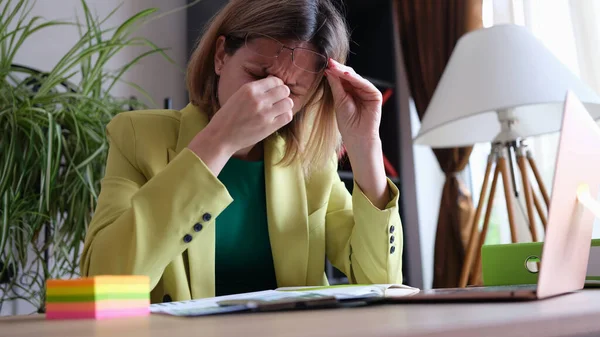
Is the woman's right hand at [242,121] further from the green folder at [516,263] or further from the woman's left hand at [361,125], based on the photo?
the green folder at [516,263]

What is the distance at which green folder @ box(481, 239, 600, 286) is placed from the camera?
80 cm

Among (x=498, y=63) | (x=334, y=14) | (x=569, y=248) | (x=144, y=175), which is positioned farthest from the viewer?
(x=498, y=63)

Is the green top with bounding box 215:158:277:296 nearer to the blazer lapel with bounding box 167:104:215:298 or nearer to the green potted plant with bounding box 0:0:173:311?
the blazer lapel with bounding box 167:104:215:298

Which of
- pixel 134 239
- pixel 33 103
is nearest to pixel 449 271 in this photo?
pixel 33 103

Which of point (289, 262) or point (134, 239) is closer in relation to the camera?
point (134, 239)

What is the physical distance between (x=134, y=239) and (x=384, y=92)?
6.79ft

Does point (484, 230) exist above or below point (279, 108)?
below

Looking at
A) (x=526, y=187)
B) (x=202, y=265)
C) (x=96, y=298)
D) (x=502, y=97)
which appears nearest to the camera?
(x=96, y=298)

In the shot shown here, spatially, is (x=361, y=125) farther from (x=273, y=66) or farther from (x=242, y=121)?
(x=242, y=121)

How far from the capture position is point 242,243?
1.16 metres

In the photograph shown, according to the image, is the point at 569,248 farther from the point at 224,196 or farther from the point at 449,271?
the point at 449,271

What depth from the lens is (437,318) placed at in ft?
1.24

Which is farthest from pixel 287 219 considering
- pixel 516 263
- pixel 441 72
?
pixel 441 72

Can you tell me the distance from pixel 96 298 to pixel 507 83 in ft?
4.71
